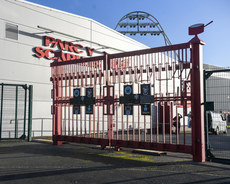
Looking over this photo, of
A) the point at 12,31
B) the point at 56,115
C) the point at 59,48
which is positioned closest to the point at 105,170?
the point at 56,115

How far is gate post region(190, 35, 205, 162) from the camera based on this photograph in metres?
8.30

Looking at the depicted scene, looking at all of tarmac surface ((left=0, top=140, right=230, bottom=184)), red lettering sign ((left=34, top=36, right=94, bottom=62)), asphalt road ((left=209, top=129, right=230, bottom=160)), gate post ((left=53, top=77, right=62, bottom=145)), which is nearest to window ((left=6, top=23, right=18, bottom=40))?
red lettering sign ((left=34, top=36, right=94, bottom=62))

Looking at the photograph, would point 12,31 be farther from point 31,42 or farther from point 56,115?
point 56,115

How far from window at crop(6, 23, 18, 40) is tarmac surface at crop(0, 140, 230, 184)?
8400 mm

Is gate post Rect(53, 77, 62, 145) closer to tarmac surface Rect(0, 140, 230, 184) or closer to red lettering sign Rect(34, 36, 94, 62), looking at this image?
tarmac surface Rect(0, 140, 230, 184)

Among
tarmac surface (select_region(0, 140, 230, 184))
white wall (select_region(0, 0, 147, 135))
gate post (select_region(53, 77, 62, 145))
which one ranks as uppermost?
white wall (select_region(0, 0, 147, 135))

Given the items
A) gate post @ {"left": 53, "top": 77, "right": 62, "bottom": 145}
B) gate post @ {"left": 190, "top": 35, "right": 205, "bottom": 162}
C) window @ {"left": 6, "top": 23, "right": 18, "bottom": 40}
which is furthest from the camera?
window @ {"left": 6, "top": 23, "right": 18, "bottom": 40}

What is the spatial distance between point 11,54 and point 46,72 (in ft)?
8.26

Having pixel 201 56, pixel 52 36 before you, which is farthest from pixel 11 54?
pixel 201 56

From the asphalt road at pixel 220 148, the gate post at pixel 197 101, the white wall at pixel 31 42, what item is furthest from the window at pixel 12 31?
the asphalt road at pixel 220 148

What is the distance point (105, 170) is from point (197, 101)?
3.59 meters

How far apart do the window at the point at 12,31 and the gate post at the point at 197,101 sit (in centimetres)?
1086

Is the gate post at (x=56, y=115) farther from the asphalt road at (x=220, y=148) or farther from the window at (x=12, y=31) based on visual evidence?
the asphalt road at (x=220, y=148)

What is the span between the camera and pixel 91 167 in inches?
292
